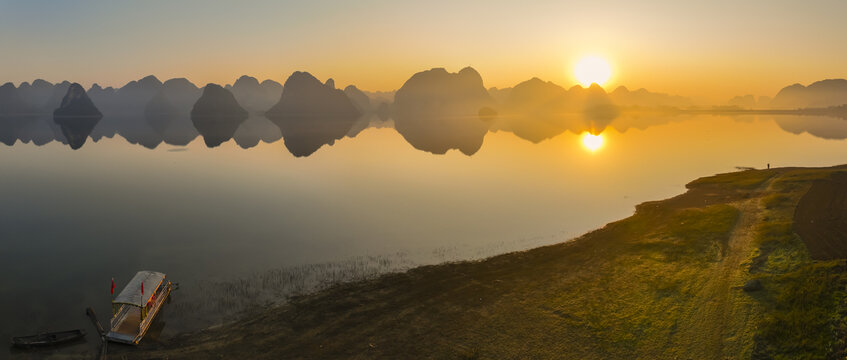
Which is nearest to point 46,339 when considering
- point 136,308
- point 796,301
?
point 136,308

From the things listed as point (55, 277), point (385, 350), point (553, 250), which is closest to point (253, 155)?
point (55, 277)

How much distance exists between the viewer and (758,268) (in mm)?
28891

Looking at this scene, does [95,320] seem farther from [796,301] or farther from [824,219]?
[824,219]

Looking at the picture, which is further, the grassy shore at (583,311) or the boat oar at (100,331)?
the boat oar at (100,331)

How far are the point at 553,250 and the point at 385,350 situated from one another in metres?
21.3

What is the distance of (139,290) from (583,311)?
26008 millimetres

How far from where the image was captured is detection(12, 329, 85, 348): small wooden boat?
2312 centimetres

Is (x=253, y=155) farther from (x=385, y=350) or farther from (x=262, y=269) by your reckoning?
(x=385, y=350)

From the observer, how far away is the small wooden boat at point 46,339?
23.1m

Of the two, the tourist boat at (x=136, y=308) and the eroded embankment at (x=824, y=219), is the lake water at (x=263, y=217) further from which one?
the eroded embankment at (x=824, y=219)

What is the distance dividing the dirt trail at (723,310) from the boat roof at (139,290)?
28.9 m

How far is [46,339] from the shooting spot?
76.8ft

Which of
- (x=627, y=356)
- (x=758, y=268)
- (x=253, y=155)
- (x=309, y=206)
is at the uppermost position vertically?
(x=253, y=155)

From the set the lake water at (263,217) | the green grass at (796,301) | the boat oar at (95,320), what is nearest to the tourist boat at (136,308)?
the boat oar at (95,320)
